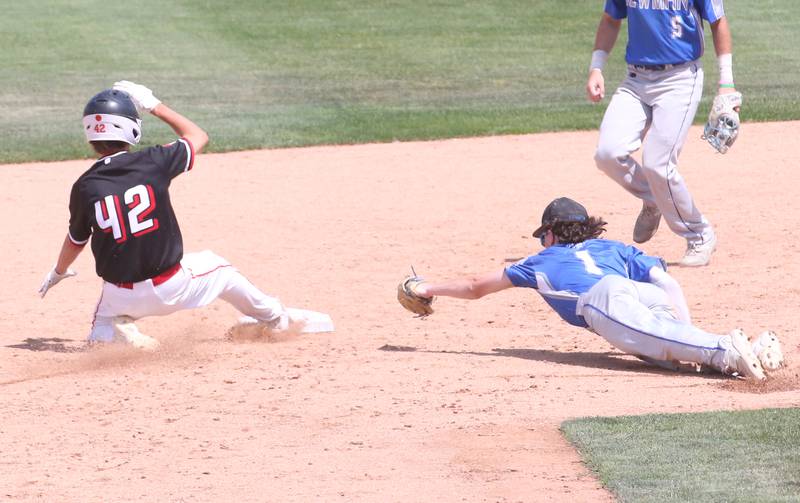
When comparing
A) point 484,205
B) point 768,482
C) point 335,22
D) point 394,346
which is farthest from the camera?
point 335,22

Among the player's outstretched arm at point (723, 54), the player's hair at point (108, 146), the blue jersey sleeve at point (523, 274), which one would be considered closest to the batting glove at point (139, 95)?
the player's hair at point (108, 146)

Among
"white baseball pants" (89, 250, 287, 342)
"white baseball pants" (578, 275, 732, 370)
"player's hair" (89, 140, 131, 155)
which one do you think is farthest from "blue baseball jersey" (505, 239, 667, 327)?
"player's hair" (89, 140, 131, 155)

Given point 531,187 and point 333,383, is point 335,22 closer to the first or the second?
point 531,187

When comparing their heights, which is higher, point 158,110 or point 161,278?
point 158,110

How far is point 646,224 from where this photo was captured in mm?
9469

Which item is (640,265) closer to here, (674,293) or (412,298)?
(674,293)

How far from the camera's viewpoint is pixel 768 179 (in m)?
11.5

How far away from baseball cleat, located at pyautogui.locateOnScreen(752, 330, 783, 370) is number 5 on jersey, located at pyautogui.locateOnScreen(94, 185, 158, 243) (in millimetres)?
3086

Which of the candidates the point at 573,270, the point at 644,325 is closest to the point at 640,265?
the point at 573,270

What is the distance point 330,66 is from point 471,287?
10703 mm

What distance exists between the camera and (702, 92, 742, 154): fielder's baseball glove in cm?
892

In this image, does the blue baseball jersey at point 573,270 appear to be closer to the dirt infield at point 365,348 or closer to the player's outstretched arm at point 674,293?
the player's outstretched arm at point 674,293

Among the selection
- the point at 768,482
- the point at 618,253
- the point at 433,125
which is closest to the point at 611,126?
the point at 618,253

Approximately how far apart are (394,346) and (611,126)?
2.38m
